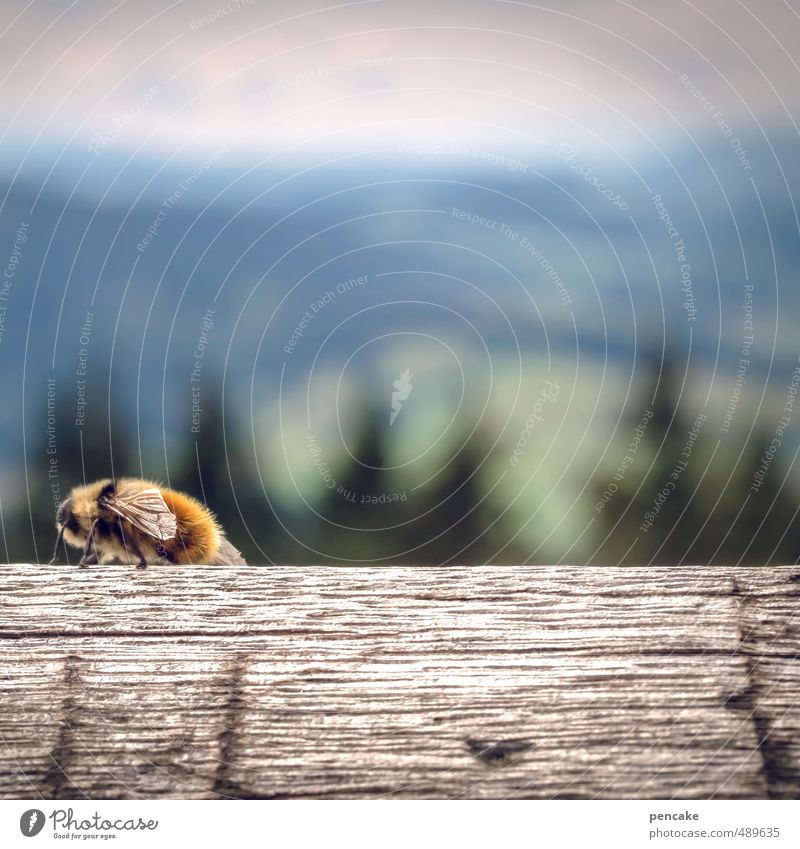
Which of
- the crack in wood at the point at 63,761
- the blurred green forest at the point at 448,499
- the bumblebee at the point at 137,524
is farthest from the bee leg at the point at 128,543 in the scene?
the crack in wood at the point at 63,761

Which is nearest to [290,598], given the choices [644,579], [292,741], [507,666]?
[292,741]

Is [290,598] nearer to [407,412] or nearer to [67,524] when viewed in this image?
[67,524]

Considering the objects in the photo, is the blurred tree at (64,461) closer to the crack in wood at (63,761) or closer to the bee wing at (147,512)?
the bee wing at (147,512)

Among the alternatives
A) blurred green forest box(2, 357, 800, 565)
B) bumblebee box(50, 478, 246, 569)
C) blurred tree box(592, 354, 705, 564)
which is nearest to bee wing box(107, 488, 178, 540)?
bumblebee box(50, 478, 246, 569)

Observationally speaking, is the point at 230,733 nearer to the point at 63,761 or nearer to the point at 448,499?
the point at 63,761

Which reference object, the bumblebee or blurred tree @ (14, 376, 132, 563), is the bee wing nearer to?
the bumblebee

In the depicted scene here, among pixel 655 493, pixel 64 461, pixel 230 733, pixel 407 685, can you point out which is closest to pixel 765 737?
pixel 407 685
